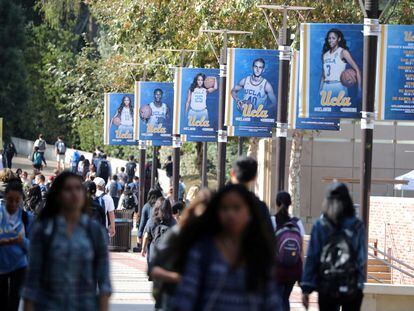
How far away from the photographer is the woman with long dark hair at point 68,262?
27.4 ft

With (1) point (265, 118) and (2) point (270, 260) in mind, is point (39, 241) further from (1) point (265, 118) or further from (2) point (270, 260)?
(1) point (265, 118)

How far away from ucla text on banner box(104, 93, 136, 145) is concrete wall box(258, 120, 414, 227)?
15.5 ft

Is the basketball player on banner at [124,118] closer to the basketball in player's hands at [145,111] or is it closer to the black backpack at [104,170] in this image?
the black backpack at [104,170]

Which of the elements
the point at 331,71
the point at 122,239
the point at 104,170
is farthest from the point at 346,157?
the point at 331,71

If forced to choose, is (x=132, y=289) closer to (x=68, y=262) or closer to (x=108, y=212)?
(x=108, y=212)

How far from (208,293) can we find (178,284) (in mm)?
437

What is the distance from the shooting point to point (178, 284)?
746 centimetres

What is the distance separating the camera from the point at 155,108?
130 ft

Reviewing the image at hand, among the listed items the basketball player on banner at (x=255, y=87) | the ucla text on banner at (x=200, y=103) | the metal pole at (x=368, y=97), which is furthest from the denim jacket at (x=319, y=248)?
the ucla text on banner at (x=200, y=103)

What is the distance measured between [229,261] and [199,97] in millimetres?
26350

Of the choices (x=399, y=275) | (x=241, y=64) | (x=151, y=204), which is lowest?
(x=399, y=275)

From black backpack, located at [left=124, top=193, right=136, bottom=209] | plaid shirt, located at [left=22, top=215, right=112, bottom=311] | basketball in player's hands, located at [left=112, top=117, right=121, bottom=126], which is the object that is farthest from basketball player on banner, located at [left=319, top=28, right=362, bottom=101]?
basketball in player's hands, located at [left=112, top=117, right=121, bottom=126]

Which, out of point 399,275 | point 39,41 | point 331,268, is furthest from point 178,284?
point 39,41

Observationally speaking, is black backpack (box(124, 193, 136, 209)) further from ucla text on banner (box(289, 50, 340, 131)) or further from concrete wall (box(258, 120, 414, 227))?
ucla text on banner (box(289, 50, 340, 131))
